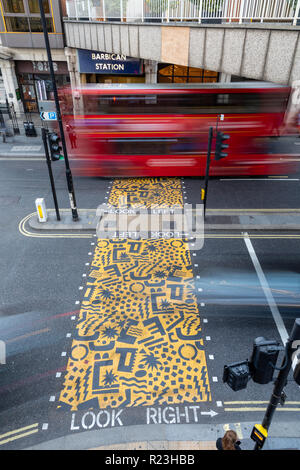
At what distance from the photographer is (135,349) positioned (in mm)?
7836

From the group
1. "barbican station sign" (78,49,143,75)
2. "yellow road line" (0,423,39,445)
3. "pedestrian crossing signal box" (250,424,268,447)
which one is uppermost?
"barbican station sign" (78,49,143,75)

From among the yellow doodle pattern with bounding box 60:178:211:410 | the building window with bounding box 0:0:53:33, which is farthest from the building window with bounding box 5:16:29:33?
the yellow doodle pattern with bounding box 60:178:211:410

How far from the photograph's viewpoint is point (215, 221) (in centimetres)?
1320

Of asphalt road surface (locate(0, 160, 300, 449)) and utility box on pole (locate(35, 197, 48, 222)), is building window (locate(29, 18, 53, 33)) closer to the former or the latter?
asphalt road surface (locate(0, 160, 300, 449))

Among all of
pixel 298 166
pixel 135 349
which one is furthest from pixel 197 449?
pixel 298 166

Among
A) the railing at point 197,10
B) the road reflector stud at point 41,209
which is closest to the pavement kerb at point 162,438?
the road reflector stud at point 41,209

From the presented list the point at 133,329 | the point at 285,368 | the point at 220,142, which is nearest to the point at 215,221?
the point at 220,142

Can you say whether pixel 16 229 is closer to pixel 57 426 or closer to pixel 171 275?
pixel 171 275

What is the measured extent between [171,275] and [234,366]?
20.4 ft

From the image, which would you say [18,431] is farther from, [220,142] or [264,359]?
[220,142]

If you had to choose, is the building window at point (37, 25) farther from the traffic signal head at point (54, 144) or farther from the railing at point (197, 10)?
the traffic signal head at point (54, 144)

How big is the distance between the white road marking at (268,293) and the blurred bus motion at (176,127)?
237 inches

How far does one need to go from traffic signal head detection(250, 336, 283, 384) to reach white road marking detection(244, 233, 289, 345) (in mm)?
4515

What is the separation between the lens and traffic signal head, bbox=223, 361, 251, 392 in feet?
13.2
